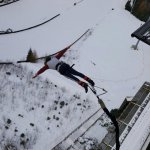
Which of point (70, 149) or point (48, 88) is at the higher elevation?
point (48, 88)

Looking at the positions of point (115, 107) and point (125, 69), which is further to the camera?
point (125, 69)

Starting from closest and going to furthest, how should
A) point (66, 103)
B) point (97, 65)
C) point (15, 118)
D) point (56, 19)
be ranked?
point (15, 118) → point (66, 103) → point (97, 65) → point (56, 19)

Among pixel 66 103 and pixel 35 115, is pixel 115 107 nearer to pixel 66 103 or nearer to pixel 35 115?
pixel 66 103

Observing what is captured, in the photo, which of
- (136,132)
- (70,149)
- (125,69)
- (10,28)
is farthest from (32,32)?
(136,132)

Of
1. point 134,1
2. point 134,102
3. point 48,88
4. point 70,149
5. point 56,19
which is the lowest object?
point 70,149

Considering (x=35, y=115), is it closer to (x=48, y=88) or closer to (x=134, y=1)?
(x=48, y=88)

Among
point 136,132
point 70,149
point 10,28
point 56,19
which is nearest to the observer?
point 136,132
